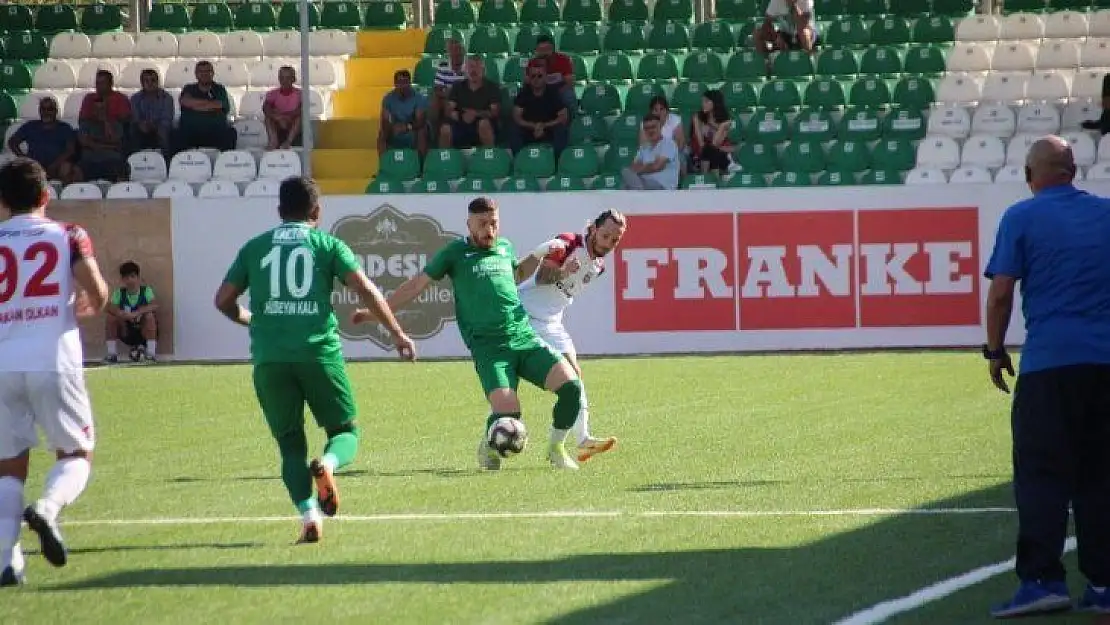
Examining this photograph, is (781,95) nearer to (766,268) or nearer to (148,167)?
(766,268)

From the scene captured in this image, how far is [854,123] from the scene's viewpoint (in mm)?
26359

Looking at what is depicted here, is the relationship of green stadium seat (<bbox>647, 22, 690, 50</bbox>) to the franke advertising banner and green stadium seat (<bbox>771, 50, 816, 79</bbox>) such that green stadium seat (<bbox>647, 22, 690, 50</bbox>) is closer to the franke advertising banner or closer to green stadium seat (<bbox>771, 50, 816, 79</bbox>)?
green stadium seat (<bbox>771, 50, 816, 79</bbox>)

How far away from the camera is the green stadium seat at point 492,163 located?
25734 millimetres

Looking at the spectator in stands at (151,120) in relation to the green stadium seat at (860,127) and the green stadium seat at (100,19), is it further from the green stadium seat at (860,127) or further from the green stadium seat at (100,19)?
the green stadium seat at (860,127)

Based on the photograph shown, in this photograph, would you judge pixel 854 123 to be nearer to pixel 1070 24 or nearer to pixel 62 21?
pixel 1070 24

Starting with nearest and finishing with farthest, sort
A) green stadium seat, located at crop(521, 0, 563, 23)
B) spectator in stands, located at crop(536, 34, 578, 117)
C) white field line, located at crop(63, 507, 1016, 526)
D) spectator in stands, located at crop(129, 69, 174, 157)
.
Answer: white field line, located at crop(63, 507, 1016, 526) → spectator in stands, located at crop(536, 34, 578, 117) → spectator in stands, located at crop(129, 69, 174, 157) → green stadium seat, located at crop(521, 0, 563, 23)

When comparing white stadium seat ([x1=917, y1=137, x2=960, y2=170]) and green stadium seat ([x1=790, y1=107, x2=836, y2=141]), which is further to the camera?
green stadium seat ([x1=790, y1=107, x2=836, y2=141])

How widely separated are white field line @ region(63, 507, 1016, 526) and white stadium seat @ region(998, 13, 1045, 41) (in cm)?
1953

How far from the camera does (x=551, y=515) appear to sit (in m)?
10.6

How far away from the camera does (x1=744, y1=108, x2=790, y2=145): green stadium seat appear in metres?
26.3

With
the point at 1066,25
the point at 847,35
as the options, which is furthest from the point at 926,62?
the point at 1066,25

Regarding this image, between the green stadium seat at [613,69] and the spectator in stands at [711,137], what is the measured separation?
3206 millimetres

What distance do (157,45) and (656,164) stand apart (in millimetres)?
10447

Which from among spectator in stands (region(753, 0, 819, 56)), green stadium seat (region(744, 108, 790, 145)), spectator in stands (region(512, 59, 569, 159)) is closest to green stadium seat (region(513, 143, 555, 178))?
spectator in stands (region(512, 59, 569, 159))
